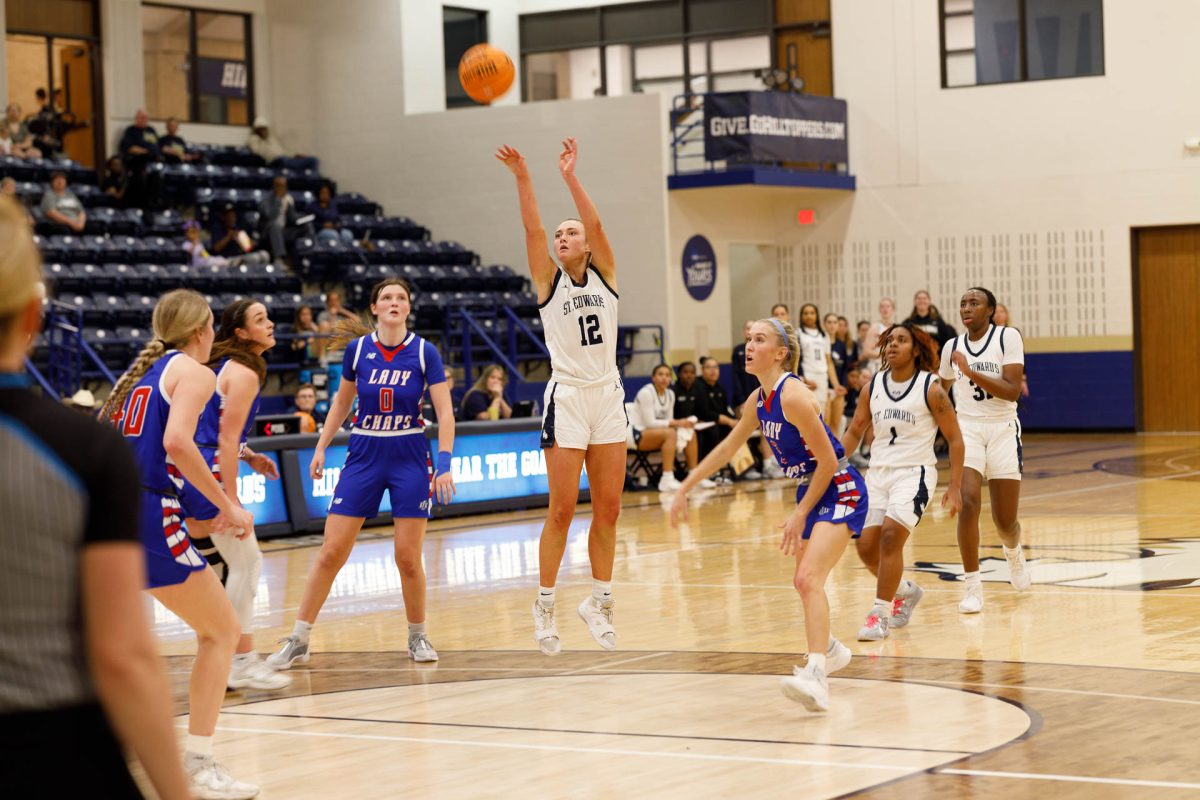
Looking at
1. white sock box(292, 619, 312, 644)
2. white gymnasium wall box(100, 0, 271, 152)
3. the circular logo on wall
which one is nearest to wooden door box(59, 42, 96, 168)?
white gymnasium wall box(100, 0, 271, 152)

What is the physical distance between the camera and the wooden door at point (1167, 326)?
22.2 metres

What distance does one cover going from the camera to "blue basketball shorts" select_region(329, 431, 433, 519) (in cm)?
765

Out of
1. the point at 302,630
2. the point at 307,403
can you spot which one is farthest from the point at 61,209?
the point at 302,630

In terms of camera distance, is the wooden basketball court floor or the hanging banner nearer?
the wooden basketball court floor

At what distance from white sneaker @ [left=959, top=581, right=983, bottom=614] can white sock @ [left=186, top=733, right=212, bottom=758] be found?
468 centimetres

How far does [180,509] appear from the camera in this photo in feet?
18.6

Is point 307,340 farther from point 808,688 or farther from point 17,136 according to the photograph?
point 808,688

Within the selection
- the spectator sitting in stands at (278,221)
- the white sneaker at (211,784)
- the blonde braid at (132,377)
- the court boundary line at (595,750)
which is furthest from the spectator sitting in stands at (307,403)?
the white sneaker at (211,784)

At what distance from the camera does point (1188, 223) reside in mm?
21891

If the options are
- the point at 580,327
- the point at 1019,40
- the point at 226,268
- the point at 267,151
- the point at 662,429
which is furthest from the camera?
the point at 267,151

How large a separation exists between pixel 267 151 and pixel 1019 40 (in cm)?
1131

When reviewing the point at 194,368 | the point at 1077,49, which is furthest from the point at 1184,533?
the point at 1077,49

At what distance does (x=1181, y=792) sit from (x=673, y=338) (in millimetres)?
17435

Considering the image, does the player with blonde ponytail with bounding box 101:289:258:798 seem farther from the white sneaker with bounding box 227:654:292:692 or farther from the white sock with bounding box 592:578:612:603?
the white sock with bounding box 592:578:612:603
